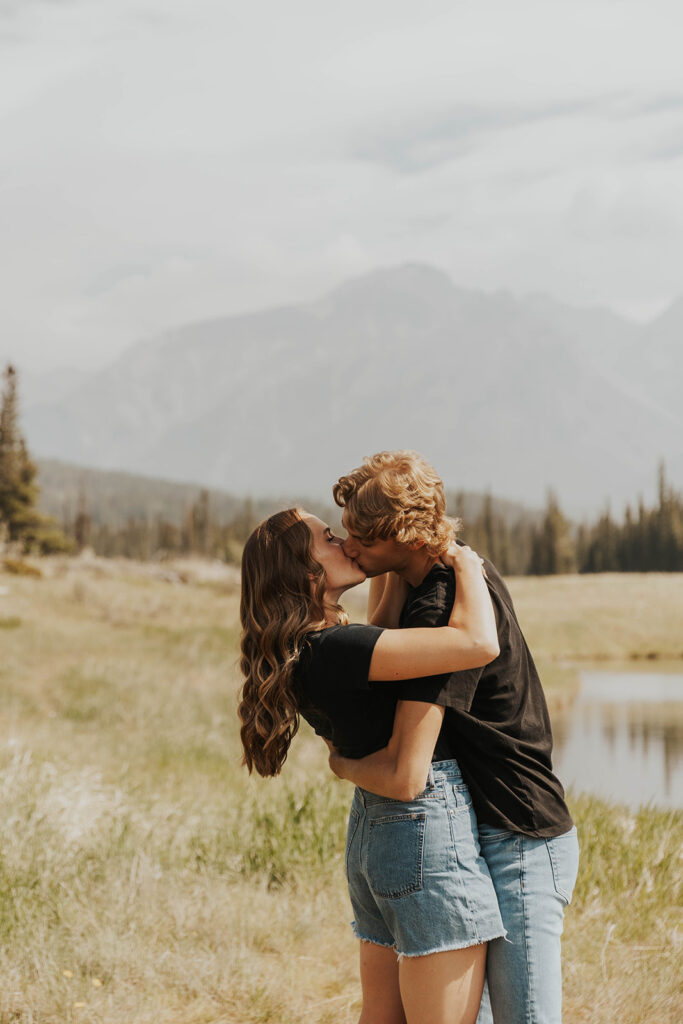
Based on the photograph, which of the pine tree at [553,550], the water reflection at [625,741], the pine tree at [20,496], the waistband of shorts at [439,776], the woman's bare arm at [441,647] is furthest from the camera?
the pine tree at [553,550]

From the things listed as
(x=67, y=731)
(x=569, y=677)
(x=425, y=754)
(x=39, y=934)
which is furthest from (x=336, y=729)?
(x=569, y=677)

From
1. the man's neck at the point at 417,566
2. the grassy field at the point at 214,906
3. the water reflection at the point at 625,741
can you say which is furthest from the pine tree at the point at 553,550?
the man's neck at the point at 417,566

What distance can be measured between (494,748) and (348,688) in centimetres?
40

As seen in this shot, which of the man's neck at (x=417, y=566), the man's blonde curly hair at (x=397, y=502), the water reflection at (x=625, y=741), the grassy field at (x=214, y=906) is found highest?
the man's blonde curly hair at (x=397, y=502)

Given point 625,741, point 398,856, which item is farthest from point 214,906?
point 625,741

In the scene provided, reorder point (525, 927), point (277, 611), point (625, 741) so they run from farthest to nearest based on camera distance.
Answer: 1. point (625, 741)
2. point (277, 611)
3. point (525, 927)

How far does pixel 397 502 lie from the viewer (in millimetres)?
2414

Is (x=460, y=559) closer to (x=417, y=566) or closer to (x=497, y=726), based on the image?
(x=417, y=566)

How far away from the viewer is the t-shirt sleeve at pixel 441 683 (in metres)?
2.41

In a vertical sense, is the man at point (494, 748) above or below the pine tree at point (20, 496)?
below

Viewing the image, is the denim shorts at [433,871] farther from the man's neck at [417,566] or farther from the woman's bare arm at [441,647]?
the man's neck at [417,566]

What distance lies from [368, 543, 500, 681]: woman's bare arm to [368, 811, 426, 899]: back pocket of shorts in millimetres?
374

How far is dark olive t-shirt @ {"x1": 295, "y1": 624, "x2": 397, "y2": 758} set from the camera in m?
2.44

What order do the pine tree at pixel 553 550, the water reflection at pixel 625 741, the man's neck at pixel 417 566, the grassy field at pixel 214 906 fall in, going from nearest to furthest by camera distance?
the man's neck at pixel 417 566, the grassy field at pixel 214 906, the water reflection at pixel 625 741, the pine tree at pixel 553 550
